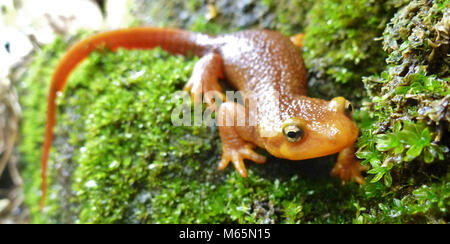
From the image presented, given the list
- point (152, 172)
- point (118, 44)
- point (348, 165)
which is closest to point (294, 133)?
point (348, 165)

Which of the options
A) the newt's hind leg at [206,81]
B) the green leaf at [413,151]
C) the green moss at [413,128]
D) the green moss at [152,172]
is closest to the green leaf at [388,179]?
the green moss at [413,128]

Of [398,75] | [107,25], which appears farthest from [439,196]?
[107,25]

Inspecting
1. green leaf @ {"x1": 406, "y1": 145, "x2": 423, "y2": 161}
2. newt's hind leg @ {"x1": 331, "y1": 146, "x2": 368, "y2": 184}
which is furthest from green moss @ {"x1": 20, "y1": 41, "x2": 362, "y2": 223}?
green leaf @ {"x1": 406, "y1": 145, "x2": 423, "y2": 161}

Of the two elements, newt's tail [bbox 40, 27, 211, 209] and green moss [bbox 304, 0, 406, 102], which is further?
newt's tail [bbox 40, 27, 211, 209]

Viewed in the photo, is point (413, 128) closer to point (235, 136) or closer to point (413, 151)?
point (413, 151)

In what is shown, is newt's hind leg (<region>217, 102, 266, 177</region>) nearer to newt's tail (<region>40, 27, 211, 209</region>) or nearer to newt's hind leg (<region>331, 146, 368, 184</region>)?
newt's hind leg (<region>331, 146, 368, 184</region>)

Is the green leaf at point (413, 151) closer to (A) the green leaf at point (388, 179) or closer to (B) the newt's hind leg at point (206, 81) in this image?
(A) the green leaf at point (388, 179)
